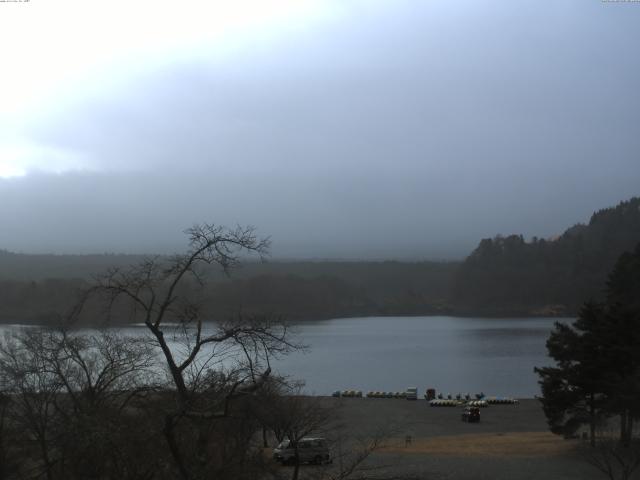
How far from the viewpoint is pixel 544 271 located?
96.4 m

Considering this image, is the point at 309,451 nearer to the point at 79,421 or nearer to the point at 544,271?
the point at 79,421

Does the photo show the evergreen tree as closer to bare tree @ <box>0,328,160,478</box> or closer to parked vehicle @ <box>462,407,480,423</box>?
parked vehicle @ <box>462,407,480,423</box>

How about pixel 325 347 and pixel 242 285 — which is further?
pixel 242 285

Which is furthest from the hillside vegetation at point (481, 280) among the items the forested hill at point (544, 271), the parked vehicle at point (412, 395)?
the parked vehicle at point (412, 395)

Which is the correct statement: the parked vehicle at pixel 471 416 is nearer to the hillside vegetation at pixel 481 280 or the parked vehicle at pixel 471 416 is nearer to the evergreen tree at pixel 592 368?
the evergreen tree at pixel 592 368

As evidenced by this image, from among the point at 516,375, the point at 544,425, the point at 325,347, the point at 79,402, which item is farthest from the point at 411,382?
the point at 79,402

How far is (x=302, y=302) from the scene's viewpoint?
7681 cm

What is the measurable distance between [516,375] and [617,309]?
19741mm

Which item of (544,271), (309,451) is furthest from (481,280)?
(309,451)

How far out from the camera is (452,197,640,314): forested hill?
91312 millimetres

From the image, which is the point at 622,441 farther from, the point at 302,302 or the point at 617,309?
the point at 302,302

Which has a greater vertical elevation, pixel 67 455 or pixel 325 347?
pixel 67 455

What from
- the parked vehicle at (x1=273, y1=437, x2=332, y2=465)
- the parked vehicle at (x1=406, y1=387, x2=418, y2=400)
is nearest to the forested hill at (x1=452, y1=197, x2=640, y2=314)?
the parked vehicle at (x1=406, y1=387, x2=418, y2=400)

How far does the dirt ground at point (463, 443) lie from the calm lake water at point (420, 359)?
2979 millimetres
